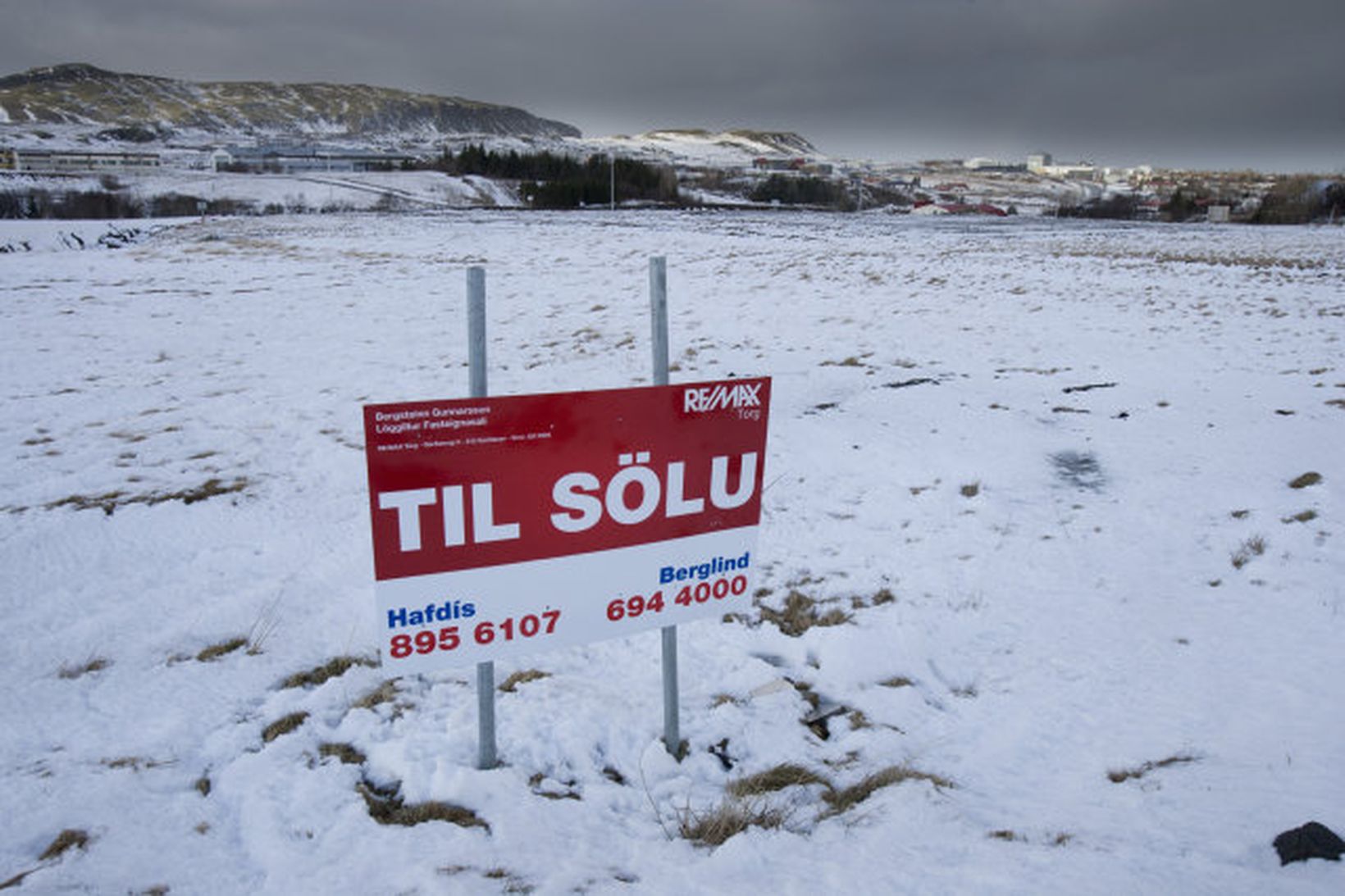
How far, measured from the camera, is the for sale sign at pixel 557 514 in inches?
111

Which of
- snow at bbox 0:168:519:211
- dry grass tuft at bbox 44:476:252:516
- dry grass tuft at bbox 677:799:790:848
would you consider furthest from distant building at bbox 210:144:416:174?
dry grass tuft at bbox 677:799:790:848

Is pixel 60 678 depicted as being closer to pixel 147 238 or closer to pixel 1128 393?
pixel 1128 393

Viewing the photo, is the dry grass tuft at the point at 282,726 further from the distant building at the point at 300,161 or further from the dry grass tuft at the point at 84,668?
the distant building at the point at 300,161

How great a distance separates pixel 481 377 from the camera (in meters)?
3.03

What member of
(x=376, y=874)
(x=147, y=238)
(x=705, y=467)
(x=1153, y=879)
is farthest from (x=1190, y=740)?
(x=147, y=238)

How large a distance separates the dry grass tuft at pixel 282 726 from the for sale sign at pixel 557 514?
1.21 metres

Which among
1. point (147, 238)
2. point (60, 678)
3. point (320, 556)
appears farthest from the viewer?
point (147, 238)

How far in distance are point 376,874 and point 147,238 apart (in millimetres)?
44425

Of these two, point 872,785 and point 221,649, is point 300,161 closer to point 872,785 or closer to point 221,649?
point 221,649

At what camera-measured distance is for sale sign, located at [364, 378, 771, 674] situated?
2.83m

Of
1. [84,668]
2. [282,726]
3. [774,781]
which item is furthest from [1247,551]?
[84,668]

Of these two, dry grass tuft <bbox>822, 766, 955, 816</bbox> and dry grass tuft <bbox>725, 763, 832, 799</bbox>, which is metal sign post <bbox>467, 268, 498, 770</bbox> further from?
dry grass tuft <bbox>822, 766, 955, 816</bbox>

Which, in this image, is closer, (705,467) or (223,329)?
(705,467)

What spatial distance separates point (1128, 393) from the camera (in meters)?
9.48
